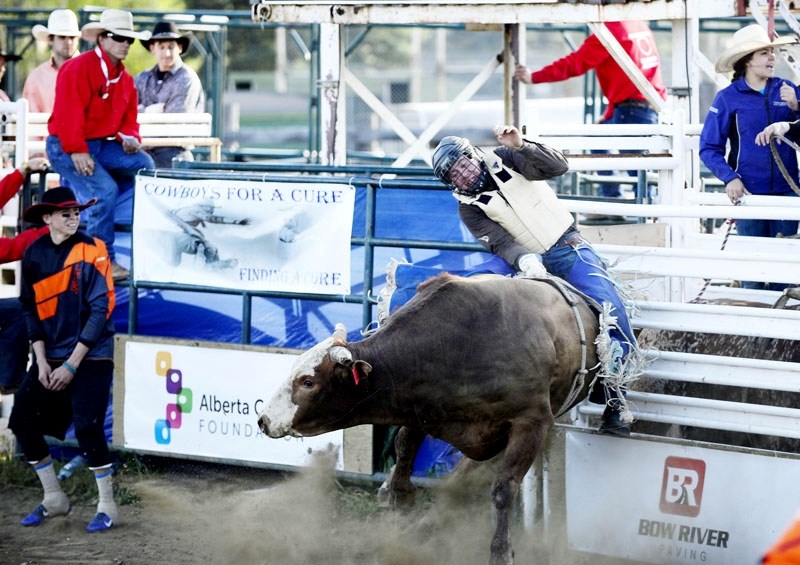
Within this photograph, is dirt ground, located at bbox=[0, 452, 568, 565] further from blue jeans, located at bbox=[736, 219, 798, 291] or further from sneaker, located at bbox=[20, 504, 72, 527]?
blue jeans, located at bbox=[736, 219, 798, 291]

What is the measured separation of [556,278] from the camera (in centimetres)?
608

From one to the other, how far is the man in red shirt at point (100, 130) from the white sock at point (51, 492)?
4.65ft

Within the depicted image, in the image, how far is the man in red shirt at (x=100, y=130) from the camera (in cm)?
807

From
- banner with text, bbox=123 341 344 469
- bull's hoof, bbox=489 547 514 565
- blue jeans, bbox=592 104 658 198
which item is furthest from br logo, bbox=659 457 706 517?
blue jeans, bbox=592 104 658 198

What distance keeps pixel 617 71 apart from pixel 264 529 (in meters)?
5.41

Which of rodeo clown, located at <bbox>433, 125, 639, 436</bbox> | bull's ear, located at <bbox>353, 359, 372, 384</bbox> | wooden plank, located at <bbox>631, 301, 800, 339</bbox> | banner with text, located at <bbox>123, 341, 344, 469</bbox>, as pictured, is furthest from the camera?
banner with text, located at <bbox>123, 341, 344, 469</bbox>

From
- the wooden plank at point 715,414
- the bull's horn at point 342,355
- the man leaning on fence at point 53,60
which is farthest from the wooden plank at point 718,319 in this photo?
the man leaning on fence at point 53,60

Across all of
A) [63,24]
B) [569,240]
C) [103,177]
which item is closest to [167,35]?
[63,24]

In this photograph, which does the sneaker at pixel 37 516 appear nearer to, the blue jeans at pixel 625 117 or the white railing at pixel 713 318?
the white railing at pixel 713 318

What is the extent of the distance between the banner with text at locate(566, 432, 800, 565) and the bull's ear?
165 cm

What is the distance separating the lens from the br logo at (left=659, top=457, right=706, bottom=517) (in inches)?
238

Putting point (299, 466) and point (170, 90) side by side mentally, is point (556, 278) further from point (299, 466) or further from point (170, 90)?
point (170, 90)

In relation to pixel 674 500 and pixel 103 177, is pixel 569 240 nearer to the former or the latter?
pixel 674 500

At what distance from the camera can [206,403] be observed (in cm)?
769
